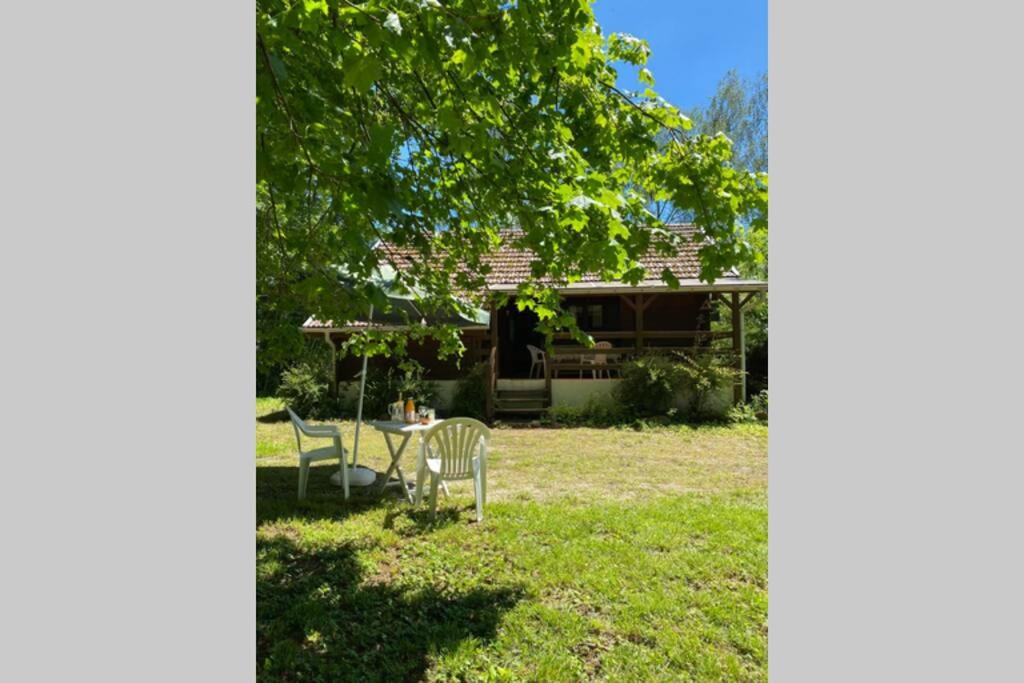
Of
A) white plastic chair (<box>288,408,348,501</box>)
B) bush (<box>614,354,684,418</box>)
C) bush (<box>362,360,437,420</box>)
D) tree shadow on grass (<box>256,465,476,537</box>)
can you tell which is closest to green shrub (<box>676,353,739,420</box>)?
bush (<box>614,354,684,418</box>)

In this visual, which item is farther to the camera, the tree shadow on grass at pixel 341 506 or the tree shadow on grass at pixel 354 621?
the tree shadow on grass at pixel 341 506

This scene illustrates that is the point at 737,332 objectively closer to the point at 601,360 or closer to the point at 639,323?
Answer: the point at 639,323

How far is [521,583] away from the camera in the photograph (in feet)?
13.6

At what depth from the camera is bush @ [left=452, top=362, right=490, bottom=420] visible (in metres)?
13.5

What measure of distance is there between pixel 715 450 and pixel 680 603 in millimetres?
6221

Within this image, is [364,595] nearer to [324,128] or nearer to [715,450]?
[324,128]

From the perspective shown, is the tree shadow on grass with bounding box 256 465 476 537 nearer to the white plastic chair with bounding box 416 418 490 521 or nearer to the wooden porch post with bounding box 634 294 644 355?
the white plastic chair with bounding box 416 418 490 521

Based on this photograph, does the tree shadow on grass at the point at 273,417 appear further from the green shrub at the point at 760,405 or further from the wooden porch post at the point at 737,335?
the green shrub at the point at 760,405

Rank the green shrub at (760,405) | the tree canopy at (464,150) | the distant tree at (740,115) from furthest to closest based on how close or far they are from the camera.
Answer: the distant tree at (740,115) < the green shrub at (760,405) < the tree canopy at (464,150)

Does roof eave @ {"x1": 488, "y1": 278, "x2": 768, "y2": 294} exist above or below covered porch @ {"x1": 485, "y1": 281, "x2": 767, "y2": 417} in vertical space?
above

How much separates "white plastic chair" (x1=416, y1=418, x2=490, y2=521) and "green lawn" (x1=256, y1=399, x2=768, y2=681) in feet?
1.15

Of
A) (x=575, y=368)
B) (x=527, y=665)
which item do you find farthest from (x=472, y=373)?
(x=527, y=665)

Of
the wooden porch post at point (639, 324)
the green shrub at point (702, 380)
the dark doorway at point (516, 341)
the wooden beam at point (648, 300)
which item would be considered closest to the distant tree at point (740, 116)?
the dark doorway at point (516, 341)

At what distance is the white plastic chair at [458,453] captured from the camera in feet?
18.2
